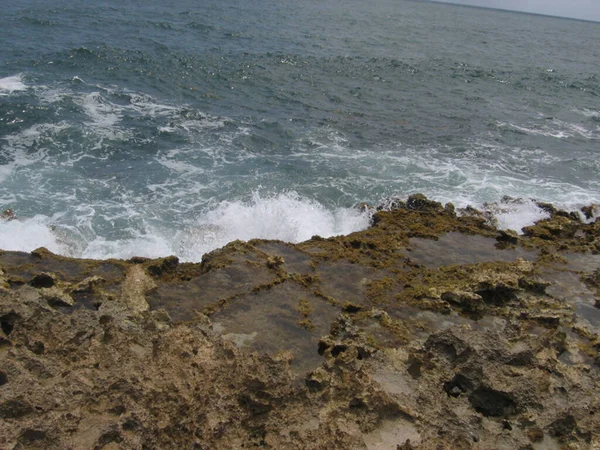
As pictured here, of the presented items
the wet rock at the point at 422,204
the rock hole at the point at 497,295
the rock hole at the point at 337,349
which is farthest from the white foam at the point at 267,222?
the rock hole at the point at 337,349

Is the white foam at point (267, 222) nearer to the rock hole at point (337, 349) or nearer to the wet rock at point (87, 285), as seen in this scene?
the wet rock at point (87, 285)

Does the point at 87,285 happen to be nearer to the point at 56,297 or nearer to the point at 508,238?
the point at 56,297

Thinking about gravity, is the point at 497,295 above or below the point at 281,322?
above

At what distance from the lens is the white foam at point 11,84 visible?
2625 centimetres

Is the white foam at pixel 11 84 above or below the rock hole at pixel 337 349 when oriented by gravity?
above

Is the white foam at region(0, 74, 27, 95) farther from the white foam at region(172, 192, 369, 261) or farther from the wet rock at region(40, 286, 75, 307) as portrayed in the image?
the wet rock at region(40, 286, 75, 307)

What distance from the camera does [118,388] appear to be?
732 centimetres

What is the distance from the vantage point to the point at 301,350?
10227mm

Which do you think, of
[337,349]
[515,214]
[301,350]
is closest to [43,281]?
[301,350]

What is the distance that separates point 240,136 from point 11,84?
557 inches

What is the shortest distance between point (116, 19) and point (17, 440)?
50734 millimetres

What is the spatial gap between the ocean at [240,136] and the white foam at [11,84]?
0.19 meters

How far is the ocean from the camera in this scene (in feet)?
58.2

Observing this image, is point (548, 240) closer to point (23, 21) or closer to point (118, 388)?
point (118, 388)
